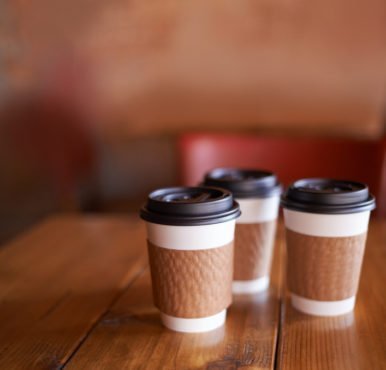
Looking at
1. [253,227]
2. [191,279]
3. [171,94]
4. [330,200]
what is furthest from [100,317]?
[171,94]

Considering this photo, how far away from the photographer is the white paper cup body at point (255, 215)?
0.72 m

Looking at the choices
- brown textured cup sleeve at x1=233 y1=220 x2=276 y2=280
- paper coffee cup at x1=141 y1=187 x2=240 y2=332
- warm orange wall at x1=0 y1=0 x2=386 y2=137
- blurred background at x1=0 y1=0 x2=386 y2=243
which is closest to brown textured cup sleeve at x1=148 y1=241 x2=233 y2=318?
paper coffee cup at x1=141 y1=187 x2=240 y2=332

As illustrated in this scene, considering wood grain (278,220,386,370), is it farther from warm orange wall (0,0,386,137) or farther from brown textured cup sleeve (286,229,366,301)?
warm orange wall (0,0,386,137)

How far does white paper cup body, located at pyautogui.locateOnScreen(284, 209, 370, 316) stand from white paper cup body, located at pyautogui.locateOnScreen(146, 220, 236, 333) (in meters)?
0.10

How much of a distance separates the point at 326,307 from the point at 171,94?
4.69 ft

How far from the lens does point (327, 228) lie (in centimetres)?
63

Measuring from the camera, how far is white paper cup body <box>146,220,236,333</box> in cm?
58

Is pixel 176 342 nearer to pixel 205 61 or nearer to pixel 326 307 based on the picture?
pixel 326 307

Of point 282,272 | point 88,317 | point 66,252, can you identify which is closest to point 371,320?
point 282,272

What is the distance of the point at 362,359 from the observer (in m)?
0.56

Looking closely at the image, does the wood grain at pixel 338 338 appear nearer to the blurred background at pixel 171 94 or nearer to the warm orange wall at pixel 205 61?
the blurred background at pixel 171 94

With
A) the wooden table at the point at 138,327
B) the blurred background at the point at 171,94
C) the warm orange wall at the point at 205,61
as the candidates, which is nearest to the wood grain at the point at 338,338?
the wooden table at the point at 138,327

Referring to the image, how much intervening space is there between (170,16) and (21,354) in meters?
1.57

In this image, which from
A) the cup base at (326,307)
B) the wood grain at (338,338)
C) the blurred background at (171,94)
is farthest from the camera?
the blurred background at (171,94)
